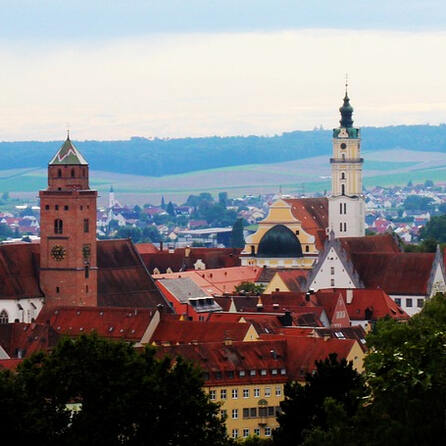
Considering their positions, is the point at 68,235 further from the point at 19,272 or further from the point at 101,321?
the point at 101,321

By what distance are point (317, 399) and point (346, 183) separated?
9719 cm

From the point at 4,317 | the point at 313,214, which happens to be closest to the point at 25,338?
the point at 4,317

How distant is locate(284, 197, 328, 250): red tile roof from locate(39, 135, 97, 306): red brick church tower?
42.9 m

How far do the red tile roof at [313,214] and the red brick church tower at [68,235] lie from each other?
141ft

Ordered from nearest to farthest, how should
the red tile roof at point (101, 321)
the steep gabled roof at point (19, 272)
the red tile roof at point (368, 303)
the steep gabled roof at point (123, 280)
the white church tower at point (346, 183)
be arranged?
the red tile roof at point (101, 321), the steep gabled roof at point (19, 272), the steep gabled roof at point (123, 280), the red tile roof at point (368, 303), the white church tower at point (346, 183)

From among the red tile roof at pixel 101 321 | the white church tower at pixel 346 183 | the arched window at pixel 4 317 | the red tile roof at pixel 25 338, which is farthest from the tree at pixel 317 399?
the white church tower at pixel 346 183

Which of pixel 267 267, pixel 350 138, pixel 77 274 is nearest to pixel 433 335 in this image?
pixel 77 274

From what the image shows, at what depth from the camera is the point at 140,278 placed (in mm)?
120438

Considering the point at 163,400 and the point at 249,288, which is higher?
the point at 249,288

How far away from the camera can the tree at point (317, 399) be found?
71562 millimetres

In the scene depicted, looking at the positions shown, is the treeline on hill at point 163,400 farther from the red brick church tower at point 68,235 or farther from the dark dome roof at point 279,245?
the dark dome roof at point 279,245

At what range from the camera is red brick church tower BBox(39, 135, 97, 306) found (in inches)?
4594

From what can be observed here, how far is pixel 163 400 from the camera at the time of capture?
220 feet

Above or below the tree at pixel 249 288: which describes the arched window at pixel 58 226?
below
